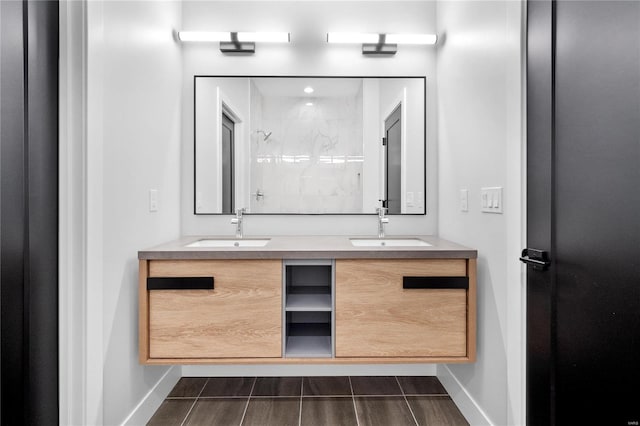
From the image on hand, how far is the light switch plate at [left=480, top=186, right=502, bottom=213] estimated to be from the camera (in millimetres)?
1450

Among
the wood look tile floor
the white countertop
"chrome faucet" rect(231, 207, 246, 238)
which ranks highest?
"chrome faucet" rect(231, 207, 246, 238)

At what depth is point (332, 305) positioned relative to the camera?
64.2 inches

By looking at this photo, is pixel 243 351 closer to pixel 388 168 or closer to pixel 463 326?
pixel 463 326

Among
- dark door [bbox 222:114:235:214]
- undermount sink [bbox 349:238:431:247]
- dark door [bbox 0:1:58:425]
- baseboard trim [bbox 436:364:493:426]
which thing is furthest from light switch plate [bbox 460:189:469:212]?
dark door [bbox 0:1:58:425]

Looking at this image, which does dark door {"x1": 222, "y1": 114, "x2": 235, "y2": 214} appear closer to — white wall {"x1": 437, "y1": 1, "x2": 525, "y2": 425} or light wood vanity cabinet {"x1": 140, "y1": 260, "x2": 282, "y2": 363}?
light wood vanity cabinet {"x1": 140, "y1": 260, "x2": 282, "y2": 363}

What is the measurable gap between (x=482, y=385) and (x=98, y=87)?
204 centimetres

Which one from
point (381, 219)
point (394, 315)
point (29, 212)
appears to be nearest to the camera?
point (29, 212)

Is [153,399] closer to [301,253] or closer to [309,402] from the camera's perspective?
[309,402]

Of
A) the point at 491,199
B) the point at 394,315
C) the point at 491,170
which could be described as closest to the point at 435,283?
the point at 394,315

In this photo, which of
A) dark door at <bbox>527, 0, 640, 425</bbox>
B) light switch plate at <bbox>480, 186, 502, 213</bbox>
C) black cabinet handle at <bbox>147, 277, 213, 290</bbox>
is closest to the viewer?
dark door at <bbox>527, 0, 640, 425</bbox>

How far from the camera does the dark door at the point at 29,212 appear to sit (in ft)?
3.65

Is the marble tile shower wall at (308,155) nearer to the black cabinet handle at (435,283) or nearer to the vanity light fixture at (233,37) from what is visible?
the vanity light fixture at (233,37)

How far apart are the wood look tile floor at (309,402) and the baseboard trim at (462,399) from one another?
0.12 feet

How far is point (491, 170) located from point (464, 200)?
0.32m
